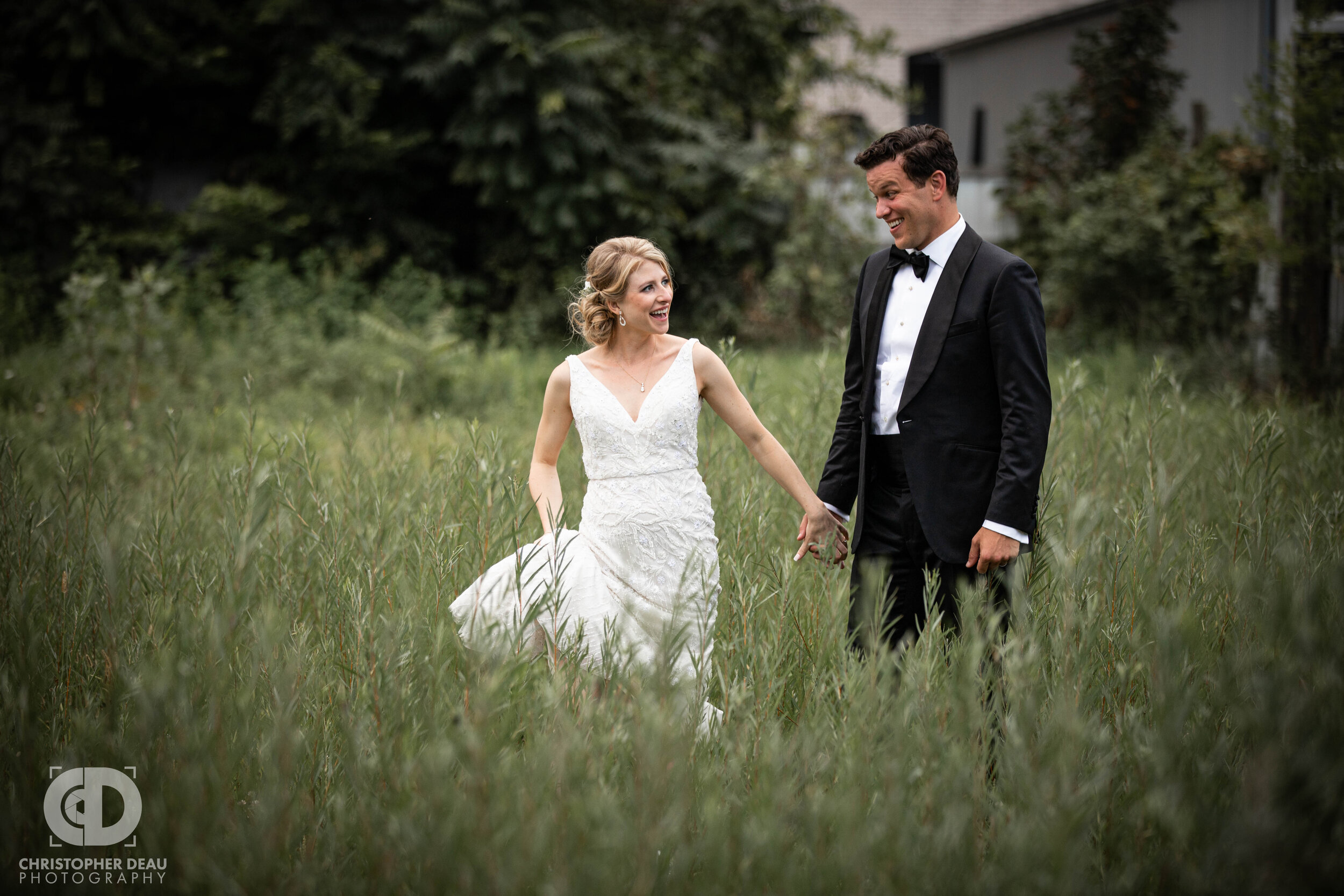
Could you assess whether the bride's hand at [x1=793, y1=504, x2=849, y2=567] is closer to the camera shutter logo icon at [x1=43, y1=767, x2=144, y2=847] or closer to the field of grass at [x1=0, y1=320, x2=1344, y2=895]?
the field of grass at [x1=0, y1=320, x2=1344, y2=895]

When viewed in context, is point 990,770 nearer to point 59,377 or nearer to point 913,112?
point 59,377

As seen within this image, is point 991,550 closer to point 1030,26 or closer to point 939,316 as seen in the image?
point 939,316

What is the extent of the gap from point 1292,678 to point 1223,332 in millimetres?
8810

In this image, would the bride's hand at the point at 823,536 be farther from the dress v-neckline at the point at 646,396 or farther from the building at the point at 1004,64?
the building at the point at 1004,64

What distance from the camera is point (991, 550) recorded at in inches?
94.9

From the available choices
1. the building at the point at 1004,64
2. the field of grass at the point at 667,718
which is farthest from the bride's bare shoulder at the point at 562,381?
the building at the point at 1004,64

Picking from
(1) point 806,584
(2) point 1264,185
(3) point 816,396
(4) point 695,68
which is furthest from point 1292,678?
(4) point 695,68

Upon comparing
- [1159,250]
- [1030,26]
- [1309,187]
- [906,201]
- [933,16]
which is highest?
[933,16]

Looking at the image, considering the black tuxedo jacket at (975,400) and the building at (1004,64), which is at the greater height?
the building at (1004,64)

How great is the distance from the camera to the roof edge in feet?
40.1

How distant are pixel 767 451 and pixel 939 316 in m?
0.69

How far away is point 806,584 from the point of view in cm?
302

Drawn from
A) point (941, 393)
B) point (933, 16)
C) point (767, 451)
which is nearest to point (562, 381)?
point (767, 451)

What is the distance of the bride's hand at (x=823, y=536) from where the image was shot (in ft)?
9.30
